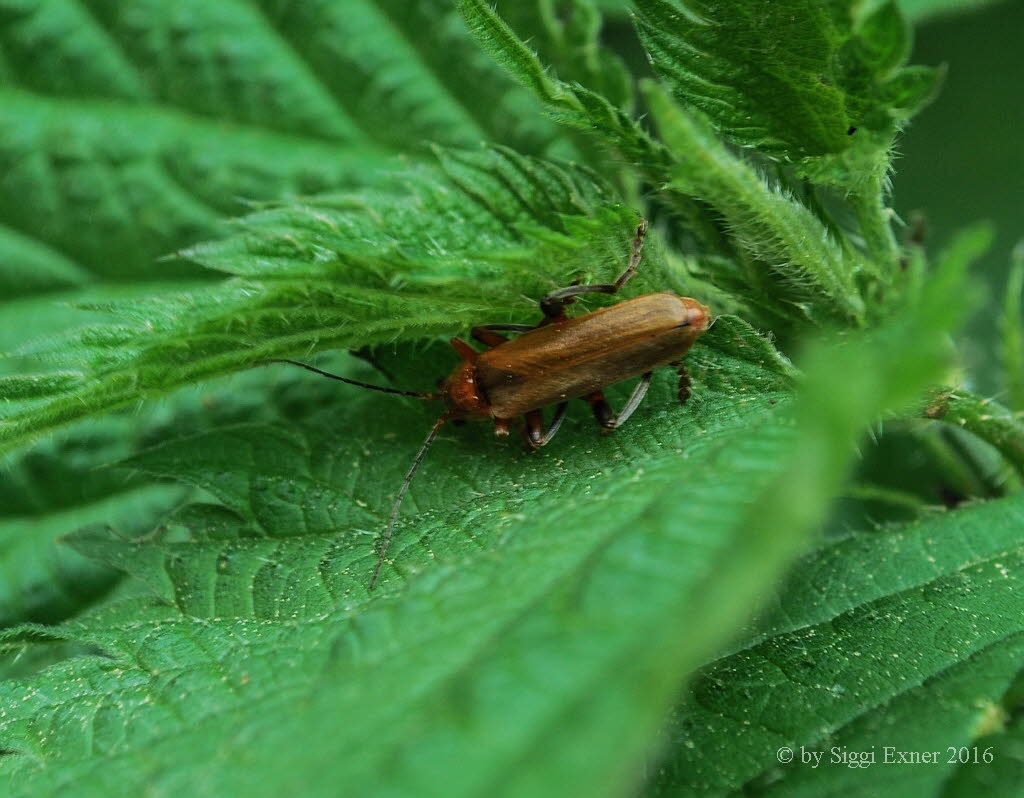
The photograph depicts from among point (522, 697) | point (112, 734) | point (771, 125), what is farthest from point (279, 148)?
point (522, 697)

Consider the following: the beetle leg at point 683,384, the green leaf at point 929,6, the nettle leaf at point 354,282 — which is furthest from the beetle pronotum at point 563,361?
the green leaf at point 929,6

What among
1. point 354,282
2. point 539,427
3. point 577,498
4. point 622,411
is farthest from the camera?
point 539,427

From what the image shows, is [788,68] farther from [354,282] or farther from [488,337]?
[488,337]

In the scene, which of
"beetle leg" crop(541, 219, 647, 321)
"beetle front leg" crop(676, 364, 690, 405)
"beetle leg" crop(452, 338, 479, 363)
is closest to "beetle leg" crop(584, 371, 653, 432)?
"beetle front leg" crop(676, 364, 690, 405)

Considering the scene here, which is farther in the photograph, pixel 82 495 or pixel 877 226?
pixel 82 495

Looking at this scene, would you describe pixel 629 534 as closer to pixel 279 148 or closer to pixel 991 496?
pixel 991 496

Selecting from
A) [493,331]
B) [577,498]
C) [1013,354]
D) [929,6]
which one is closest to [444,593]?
[577,498]

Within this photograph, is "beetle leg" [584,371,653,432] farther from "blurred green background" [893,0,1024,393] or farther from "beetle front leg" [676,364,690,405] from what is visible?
"blurred green background" [893,0,1024,393]
